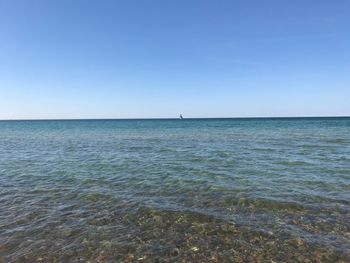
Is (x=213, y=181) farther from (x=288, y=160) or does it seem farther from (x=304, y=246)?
(x=288, y=160)

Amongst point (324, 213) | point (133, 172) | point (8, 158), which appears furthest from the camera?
point (8, 158)

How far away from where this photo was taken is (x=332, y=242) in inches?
274

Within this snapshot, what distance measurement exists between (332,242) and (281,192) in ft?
14.0

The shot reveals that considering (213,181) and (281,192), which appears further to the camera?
(213,181)

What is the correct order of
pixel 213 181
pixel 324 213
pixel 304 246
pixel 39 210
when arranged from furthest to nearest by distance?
pixel 213 181
pixel 39 210
pixel 324 213
pixel 304 246

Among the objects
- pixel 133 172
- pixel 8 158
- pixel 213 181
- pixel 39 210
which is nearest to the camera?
pixel 39 210

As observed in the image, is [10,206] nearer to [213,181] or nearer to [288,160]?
[213,181]

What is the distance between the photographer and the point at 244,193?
1109cm

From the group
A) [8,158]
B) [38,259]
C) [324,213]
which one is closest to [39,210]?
[38,259]

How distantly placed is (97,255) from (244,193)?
20.8 ft

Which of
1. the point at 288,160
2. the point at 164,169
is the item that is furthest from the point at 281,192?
the point at 288,160

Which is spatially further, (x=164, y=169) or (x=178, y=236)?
(x=164, y=169)

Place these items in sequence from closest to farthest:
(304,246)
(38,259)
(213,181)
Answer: (38,259)
(304,246)
(213,181)

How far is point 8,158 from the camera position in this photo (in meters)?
21.6
